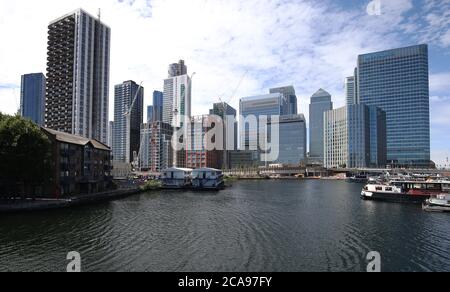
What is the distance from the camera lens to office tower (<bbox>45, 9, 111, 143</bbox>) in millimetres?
154125

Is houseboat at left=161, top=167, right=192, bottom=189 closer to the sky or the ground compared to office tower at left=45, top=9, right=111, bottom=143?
closer to the ground

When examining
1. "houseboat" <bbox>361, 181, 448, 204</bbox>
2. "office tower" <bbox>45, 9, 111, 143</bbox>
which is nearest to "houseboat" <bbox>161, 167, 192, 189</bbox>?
"office tower" <bbox>45, 9, 111, 143</bbox>

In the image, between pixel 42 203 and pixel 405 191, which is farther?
pixel 405 191

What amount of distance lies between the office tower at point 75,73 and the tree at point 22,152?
103924 millimetres

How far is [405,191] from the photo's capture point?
7512 centimetres

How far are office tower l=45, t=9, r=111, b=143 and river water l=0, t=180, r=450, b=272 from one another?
113933mm

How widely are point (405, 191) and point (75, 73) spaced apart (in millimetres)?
150347

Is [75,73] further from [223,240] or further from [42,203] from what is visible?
[223,240]

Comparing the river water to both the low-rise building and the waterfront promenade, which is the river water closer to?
the waterfront promenade

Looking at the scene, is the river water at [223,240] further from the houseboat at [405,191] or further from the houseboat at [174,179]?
the houseboat at [174,179]

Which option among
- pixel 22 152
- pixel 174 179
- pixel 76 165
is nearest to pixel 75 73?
pixel 174 179

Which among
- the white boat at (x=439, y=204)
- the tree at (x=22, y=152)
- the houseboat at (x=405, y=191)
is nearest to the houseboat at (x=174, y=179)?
the tree at (x=22, y=152)

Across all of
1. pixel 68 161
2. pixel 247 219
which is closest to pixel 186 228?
pixel 247 219
